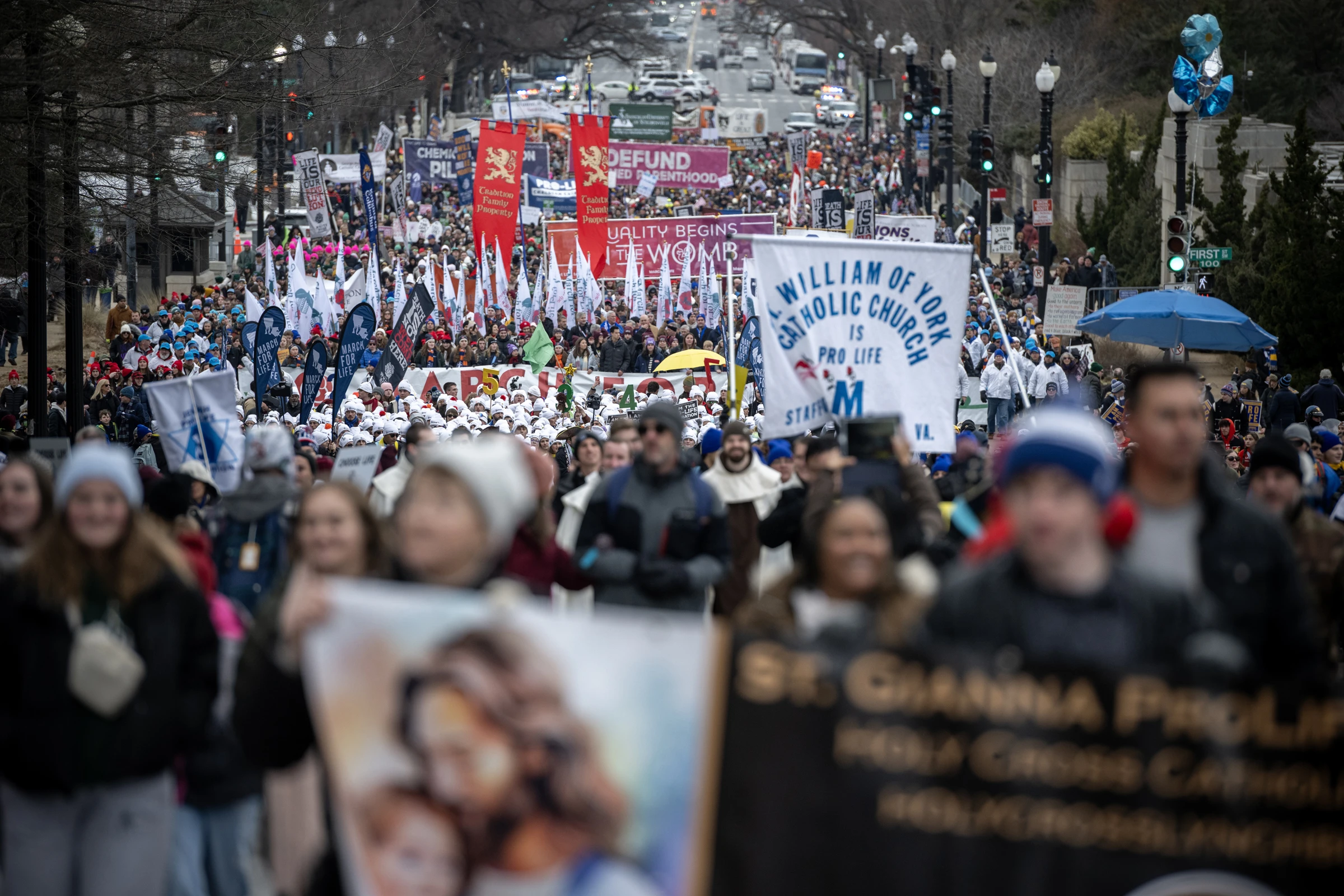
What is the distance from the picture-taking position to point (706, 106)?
79812 millimetres

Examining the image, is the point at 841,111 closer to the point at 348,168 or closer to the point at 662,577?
the point at 348,168

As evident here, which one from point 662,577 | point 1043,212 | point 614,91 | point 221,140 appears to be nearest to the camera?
point 662,577

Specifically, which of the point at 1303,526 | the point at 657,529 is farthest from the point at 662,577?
the point at 1303,526

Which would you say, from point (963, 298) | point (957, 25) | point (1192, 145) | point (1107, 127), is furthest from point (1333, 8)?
point (963, 298)

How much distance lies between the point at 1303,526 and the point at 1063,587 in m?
3.38

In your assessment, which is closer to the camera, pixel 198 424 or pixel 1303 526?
pixel 1303 526

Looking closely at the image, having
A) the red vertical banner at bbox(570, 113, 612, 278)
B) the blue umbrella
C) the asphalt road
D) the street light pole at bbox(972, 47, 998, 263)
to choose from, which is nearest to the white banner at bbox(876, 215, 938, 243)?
the street light pole at bbox(972, 47, 998, 263)

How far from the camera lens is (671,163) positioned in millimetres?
44844

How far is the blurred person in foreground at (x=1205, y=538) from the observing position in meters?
3.97

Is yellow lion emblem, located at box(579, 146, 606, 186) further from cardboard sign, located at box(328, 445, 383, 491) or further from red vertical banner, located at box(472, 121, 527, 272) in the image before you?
cardboard sign, located at box(328, 445, 383, 491)

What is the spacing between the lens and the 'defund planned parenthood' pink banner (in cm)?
4434

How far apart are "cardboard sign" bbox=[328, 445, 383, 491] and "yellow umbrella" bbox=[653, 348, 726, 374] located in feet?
44.1

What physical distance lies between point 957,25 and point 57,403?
4717 cm

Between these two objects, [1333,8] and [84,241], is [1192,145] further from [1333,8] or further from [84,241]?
[84,241]
